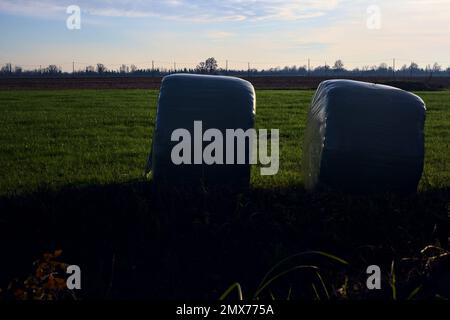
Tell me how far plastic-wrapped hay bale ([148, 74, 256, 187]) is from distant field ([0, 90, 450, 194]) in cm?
65

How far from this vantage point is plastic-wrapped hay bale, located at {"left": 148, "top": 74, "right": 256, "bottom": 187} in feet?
20.1

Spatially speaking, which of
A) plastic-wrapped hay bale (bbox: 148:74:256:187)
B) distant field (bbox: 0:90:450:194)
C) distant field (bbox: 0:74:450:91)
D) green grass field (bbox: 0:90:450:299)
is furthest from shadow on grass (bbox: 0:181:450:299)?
distant field (bbox: 0:74:450:91)

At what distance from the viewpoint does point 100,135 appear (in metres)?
11.3

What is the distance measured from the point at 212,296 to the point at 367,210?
180 cm

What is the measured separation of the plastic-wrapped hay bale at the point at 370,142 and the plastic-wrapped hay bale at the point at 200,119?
0.91m

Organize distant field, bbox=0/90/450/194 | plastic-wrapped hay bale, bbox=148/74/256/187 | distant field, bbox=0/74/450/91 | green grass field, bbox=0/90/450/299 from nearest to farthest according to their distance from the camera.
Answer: green grass field, bbox=0/90/450/299 < plastic-wrapped hay bale, bbox=148/74/256/187 < distant field, bbox=0/90/450/194 < distant field, bbox=0/74/450/91

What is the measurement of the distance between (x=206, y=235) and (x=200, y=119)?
1.86 metres

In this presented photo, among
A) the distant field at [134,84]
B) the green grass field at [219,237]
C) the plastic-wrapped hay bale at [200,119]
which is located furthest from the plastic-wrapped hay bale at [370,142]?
the distant field at [134,84]

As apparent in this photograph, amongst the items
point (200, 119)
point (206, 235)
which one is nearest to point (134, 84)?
point (200, 119)

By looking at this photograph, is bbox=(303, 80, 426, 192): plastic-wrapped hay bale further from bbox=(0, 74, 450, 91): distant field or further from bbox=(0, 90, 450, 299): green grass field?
bbox=(0, 74, 450, 91): distant field

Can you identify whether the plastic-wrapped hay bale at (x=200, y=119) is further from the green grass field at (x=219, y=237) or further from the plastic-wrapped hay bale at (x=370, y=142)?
the plastic-wrapped hay bale at (x=370, y=142)

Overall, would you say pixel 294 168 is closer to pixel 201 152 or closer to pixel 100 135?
pixel 201 152

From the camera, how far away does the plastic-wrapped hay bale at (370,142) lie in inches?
229

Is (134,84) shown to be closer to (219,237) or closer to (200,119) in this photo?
(200,119)
